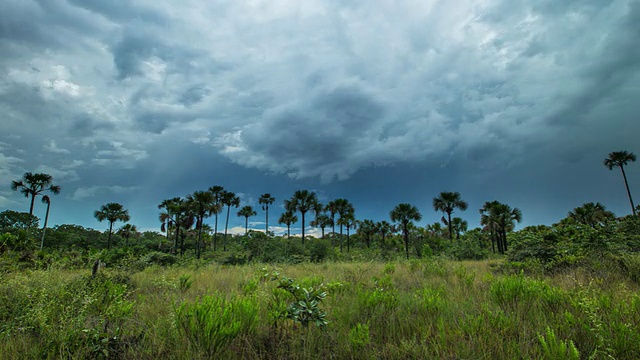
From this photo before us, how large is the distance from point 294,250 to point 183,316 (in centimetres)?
2898

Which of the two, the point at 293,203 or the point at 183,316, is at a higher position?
the point at 293,203

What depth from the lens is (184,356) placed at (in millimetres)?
2535

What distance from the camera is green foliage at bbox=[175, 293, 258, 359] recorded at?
258 cm

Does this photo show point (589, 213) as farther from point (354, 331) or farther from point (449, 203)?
point (354, 331)

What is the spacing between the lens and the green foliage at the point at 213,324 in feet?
8.48

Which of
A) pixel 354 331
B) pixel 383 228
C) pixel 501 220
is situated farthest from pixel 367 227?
pixel 354 331

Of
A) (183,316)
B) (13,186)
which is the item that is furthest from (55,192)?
(183,316)

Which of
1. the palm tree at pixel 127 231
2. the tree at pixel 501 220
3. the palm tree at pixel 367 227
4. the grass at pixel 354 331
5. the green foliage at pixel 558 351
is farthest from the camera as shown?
the palm tree at pixel 367 227

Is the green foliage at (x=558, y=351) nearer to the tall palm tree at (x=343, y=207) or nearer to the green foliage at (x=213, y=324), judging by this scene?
the green foliage at (x=213, y=324)

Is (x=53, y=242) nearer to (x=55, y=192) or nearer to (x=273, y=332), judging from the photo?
(x=55, y=192)

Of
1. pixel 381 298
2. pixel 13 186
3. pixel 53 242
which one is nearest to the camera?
pixel 381 298

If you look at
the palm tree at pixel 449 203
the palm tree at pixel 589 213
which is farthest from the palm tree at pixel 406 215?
the palm tree at pixel 589 213

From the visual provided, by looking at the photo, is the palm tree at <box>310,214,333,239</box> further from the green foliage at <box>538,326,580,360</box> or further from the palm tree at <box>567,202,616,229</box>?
the green foliage at <box>538,326,580,360</box>

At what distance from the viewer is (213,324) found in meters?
2.61
